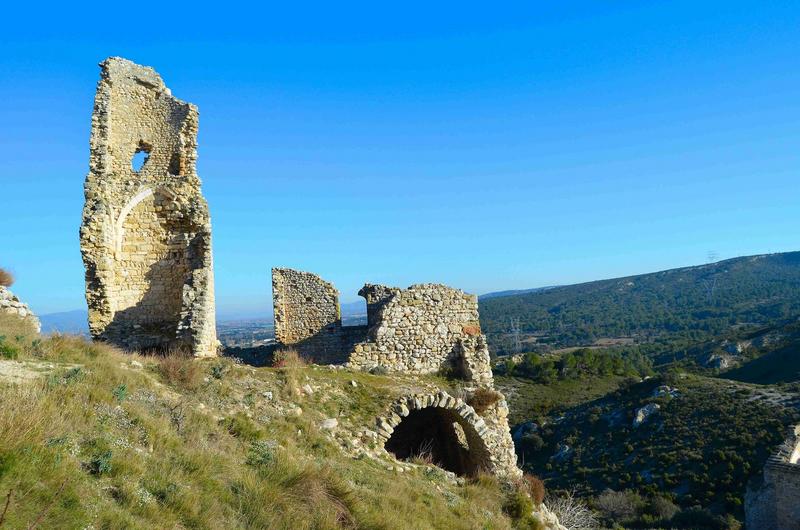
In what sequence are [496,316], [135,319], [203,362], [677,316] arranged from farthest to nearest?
[496,316] < [677,316] < [135,319] < [203,362]

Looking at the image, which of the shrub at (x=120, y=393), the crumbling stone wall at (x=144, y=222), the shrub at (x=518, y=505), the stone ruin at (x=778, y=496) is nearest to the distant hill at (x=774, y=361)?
the stone ruin at (x=778, y=496)

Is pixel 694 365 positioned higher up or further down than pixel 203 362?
further down

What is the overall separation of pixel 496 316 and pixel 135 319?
119 metres

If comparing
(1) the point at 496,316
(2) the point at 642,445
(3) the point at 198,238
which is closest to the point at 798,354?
(2) the point at 642,445

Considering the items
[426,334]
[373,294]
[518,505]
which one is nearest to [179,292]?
[373,294]

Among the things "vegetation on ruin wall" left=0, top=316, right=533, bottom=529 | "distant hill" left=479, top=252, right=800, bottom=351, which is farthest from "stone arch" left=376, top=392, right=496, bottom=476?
"distant hill" left=479, top=252, right=800, bottom=351

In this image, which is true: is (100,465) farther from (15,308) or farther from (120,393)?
(15,308)

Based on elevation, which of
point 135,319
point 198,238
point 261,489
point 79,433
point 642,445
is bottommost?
point 642,445

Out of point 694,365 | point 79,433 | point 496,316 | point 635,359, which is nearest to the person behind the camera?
point 79,433

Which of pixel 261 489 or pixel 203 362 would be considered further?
pixel 203 362

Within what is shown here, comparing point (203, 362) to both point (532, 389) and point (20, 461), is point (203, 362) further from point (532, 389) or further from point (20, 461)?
point (532, 389)

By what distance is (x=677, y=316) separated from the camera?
101938 millimetres

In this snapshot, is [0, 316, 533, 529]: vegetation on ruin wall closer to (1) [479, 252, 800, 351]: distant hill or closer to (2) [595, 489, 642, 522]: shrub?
(2) [595, 489, 642, 522]: shrub

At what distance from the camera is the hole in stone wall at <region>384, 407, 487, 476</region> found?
12.3 m
